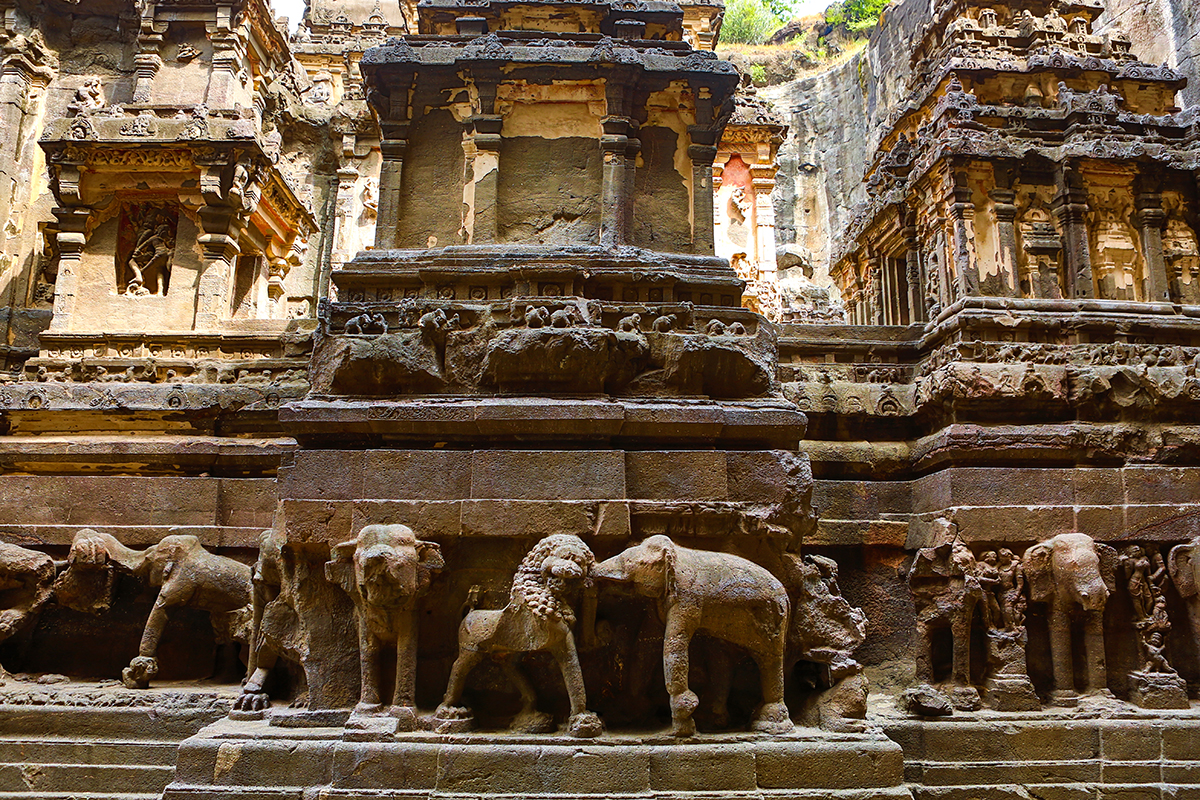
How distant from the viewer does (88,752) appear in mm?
5656

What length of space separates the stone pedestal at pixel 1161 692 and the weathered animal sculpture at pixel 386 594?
18.4 feet

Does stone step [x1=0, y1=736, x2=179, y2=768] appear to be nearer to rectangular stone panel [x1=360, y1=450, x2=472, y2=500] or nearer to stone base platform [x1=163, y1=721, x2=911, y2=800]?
stone base platform [x1=163, y1=721, x2=911, y2=800]

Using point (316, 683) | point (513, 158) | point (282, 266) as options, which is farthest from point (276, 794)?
point (282, 266)

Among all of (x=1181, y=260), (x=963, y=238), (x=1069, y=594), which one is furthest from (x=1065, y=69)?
(x=1069, y=594)

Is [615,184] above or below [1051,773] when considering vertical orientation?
above

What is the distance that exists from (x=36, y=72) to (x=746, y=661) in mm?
16018

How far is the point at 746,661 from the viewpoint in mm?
5230

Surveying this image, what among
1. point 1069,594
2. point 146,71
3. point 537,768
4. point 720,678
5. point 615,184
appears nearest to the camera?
point 537,768

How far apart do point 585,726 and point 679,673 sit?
2.01 ft

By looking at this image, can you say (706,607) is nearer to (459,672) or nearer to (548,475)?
(548,475)

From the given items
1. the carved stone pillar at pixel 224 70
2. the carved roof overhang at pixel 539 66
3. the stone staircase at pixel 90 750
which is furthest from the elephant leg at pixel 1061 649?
the carved stone pillar at pixel 224 70

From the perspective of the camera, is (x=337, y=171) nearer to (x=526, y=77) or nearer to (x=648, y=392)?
(x=526, y=77)

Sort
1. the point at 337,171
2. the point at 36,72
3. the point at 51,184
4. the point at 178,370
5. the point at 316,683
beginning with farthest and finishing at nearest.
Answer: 1. the point at 337,171
2. the point at 36,72
3. the point at 51,184
4. the point at 178,370
5. the point at 316,683

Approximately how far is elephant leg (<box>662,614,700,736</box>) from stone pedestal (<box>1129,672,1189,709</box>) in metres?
4.08
